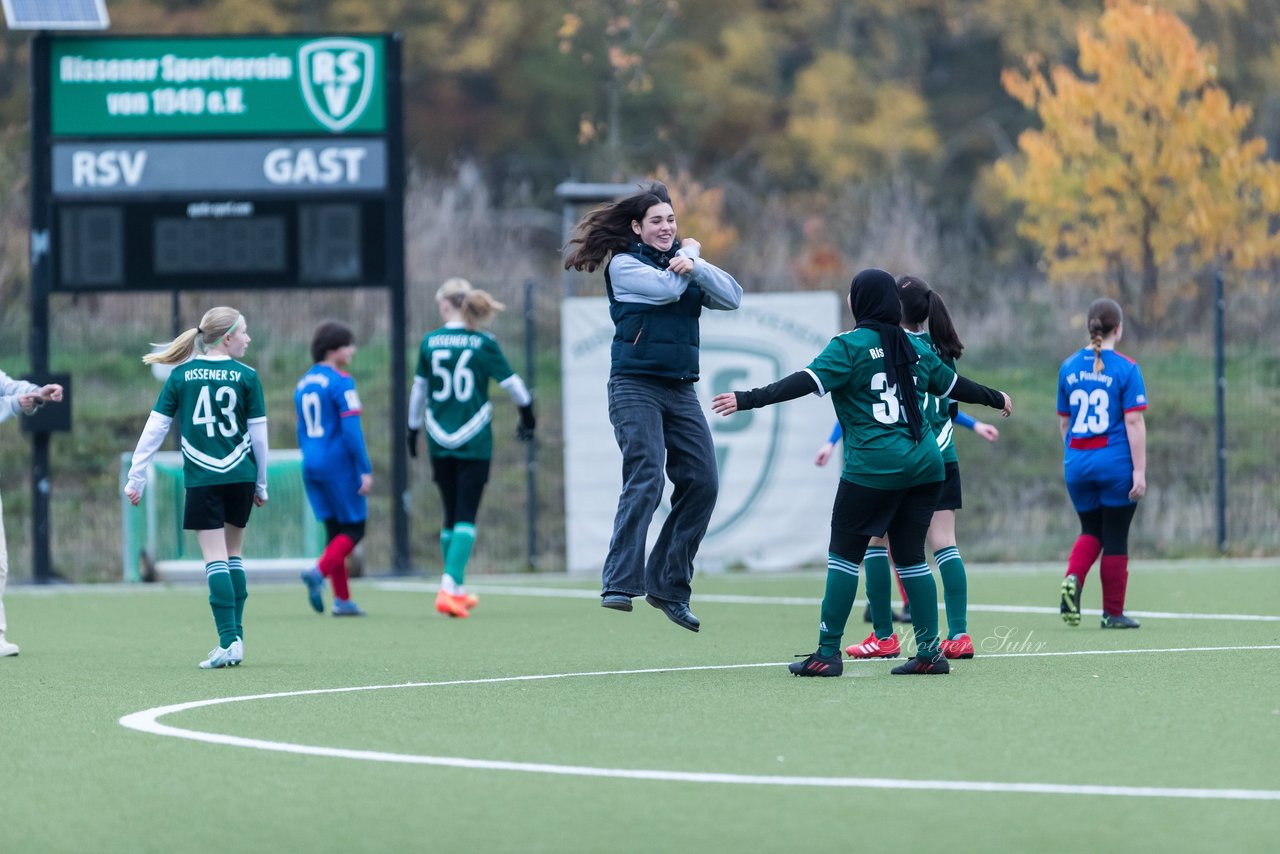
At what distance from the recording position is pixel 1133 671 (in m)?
8.83

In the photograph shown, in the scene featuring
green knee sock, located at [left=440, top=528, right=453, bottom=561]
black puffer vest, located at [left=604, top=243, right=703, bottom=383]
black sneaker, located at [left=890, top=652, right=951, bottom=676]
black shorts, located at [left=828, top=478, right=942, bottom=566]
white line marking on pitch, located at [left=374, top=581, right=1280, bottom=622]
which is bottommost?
white line marking on pitch, located at [left=374, top=581, right=1280, bottom=622]

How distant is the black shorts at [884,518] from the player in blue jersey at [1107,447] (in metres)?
2.65

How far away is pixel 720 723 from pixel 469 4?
35.6 meters

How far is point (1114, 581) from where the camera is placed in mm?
11266

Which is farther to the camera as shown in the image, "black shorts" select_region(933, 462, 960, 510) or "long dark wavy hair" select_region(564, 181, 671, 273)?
"black shorts" select_region(933, 462, 960, 510)

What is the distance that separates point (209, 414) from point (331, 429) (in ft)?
11.0

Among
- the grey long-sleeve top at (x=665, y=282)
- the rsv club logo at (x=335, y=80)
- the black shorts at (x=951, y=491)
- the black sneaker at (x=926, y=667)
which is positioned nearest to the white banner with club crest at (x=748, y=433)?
the rsv club logo at (x=335, y=80)

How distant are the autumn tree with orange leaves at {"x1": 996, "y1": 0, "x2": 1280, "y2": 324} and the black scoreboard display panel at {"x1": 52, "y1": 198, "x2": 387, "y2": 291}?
11.4 meters

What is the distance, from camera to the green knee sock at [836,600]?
8688 mm

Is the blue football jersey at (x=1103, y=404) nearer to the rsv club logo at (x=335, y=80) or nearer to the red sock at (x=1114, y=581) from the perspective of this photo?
the red sock at (x=1114, y=581)

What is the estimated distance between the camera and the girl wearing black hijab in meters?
8.64

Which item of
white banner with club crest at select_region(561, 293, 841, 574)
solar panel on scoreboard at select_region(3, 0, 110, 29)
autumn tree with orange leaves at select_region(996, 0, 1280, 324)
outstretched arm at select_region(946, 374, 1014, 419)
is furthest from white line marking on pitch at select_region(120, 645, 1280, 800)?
autumn tree with orange leaves at select_region(996, 0, 1280, 324)

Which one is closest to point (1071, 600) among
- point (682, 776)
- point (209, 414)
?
point (209, 414)

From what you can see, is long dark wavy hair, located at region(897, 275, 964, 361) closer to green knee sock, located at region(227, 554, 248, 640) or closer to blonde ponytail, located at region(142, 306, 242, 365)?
blonde ponytail, located at region(142, 306, 242, 365)
